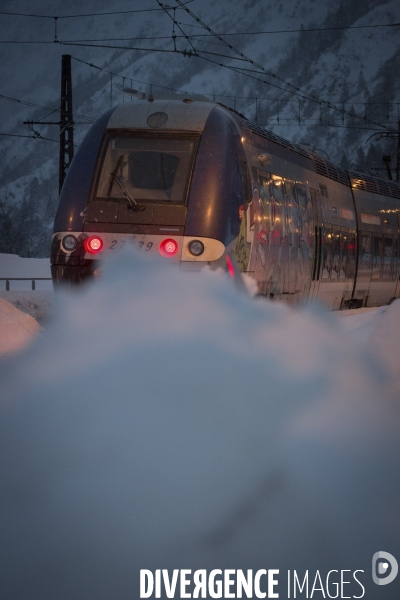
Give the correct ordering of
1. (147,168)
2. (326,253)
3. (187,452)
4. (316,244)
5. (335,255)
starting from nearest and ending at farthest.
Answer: (187,452), (147,168), (316,244), (326,253), (335,255)

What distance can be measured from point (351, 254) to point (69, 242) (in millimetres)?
9231

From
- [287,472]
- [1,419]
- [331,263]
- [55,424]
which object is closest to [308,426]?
[287,472]

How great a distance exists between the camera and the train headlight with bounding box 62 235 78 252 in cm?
1045

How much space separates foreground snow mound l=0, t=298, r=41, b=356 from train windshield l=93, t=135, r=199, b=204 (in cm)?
308

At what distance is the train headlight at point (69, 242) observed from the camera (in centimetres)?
1045

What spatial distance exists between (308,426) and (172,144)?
6.51 meters

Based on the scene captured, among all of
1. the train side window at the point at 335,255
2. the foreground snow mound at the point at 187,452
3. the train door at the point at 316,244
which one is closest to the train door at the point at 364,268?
the train side window at the point at 335,255

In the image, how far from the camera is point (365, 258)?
19.4m

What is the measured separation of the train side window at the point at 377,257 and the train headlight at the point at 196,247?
10653 mm

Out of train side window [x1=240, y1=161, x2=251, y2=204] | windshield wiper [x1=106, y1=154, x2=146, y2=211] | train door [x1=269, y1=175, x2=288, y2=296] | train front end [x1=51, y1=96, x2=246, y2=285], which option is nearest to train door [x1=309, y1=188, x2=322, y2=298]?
train door [x1=269, y1=175, x2=288, y2=296]

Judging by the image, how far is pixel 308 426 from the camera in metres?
5.14

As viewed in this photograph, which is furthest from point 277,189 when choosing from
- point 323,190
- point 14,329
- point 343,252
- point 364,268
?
point 364,268

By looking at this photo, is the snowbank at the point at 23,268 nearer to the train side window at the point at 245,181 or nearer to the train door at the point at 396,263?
the train door at the point at 396,263

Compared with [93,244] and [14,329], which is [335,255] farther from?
[14,329]
